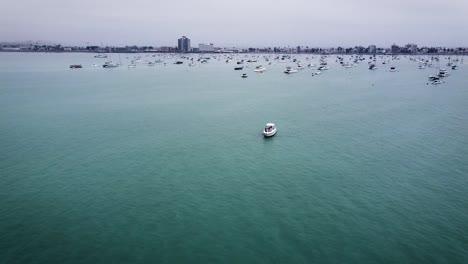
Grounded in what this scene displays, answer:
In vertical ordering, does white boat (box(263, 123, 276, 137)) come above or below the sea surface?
above

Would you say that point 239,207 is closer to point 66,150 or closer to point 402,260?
point 402,260

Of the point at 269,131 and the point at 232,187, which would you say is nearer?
the point at 232,187

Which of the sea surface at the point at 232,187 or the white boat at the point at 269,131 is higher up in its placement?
the white boat at the point at 269,131

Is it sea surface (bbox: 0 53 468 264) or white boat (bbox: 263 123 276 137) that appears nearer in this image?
sea surface (bbox: 0 53 468 264)

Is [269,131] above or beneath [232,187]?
above

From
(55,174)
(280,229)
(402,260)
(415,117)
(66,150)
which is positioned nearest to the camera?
(402,260)

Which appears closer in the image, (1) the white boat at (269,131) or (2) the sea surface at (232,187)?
(2) the sea surface at (232,187)

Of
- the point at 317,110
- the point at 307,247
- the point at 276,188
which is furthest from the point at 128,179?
the point at 317,110

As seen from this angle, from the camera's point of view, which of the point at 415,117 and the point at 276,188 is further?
the point at 415,117
